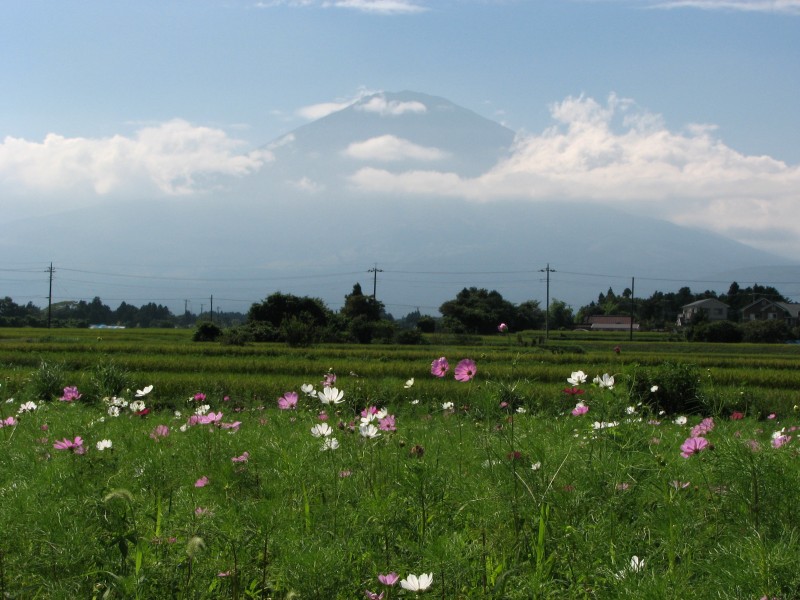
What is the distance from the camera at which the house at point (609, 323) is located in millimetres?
104062

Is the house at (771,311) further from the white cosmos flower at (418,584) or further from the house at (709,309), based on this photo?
the white cosmos flower at (418,584)

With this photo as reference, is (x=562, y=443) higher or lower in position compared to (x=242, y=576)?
higher

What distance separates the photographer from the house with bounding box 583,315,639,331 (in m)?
104

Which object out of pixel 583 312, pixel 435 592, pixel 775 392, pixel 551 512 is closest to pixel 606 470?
pixel 551 512

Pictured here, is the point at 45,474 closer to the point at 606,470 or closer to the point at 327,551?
the point at 327,551

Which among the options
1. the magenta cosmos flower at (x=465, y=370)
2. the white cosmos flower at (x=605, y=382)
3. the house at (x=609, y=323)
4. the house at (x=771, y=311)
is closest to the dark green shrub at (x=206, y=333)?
the magenta cosmos flower at (x=465, y=370)

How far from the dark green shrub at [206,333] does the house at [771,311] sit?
77.5m

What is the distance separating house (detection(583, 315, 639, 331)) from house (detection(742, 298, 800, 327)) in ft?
54.7

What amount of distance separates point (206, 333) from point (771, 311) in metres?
85.3

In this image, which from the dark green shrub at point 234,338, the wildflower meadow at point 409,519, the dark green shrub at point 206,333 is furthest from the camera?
the dark green shrub at point 206,333

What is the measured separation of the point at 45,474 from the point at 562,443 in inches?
115

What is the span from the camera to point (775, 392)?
16875 millimetres

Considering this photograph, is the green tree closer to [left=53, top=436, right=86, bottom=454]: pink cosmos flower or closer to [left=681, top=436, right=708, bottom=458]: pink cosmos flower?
[left=681, top=436, right=708, bottom=458]: pink cosmos flower

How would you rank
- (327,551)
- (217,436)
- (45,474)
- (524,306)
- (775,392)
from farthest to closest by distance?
1. (524,306)
2. (775,392)
3. (217,436)
4. (45,474)
5. (327,551)
